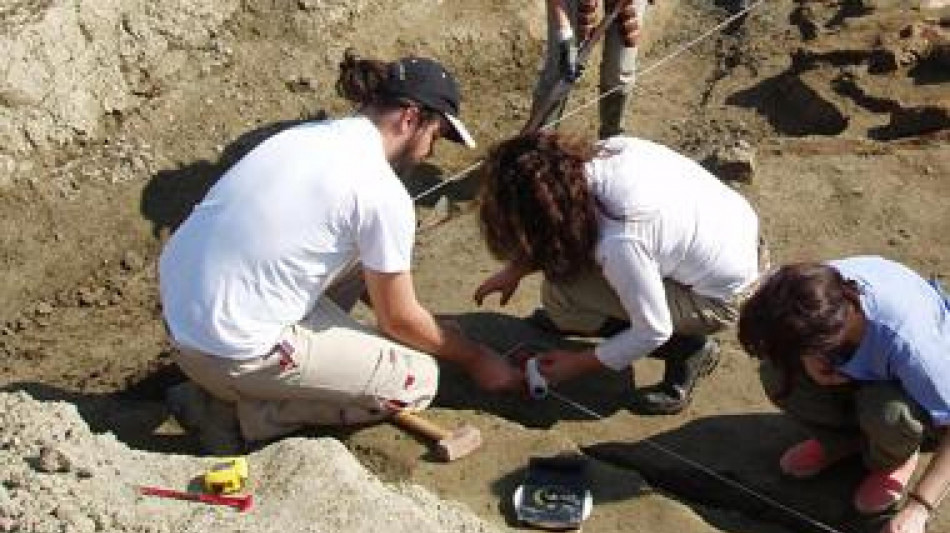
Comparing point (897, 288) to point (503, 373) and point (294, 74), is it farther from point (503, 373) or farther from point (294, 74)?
point (294, 74)

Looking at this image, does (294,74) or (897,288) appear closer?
(897,288)

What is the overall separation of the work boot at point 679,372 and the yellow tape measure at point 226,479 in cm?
141

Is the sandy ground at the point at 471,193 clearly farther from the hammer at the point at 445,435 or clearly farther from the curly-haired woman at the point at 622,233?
the curly-haired woman at the point at 622,233

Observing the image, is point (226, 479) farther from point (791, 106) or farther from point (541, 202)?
point (791, 106)

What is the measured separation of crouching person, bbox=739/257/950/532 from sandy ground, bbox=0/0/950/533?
40cm

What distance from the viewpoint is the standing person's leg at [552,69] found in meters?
5.71

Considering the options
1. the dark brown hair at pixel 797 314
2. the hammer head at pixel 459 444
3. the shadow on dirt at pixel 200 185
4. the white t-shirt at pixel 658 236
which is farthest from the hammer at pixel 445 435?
the shadow on dirt at pixel 200 185

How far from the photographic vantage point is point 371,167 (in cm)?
360

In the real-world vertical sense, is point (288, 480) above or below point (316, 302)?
below

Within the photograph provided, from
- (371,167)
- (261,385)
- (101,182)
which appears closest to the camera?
(371,167)

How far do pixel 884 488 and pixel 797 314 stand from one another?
793 millimetres

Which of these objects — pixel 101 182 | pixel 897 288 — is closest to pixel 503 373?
pixel 897 288

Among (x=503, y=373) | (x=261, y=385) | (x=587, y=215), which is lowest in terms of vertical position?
(x=503, y=373)

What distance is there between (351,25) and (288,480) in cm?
372
